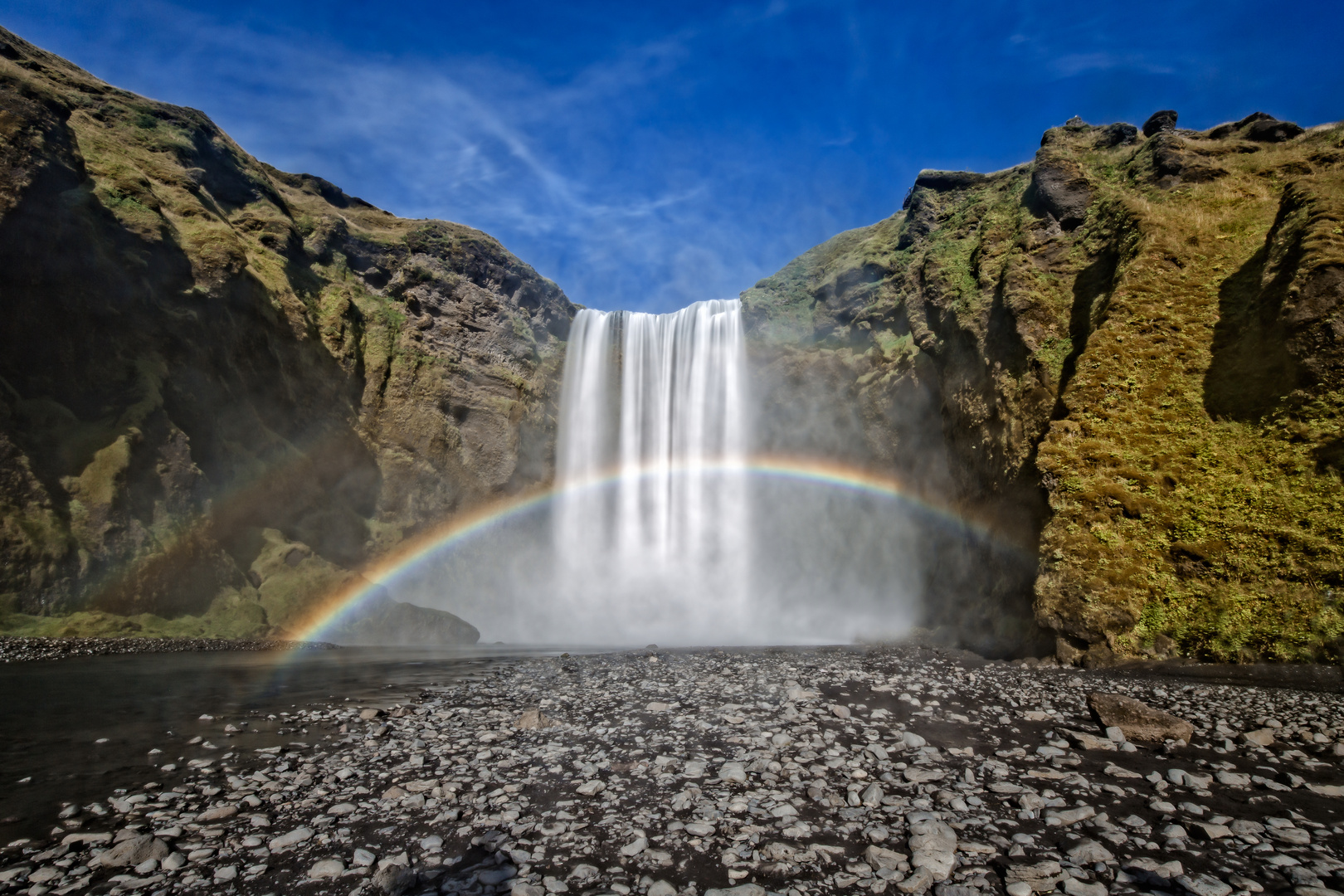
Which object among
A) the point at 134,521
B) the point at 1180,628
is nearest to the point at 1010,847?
the point at 1180,628

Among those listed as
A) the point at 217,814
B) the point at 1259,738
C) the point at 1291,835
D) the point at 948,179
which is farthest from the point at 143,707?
the point at 948,179

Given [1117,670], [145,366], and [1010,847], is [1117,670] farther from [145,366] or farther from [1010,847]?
[145,366]

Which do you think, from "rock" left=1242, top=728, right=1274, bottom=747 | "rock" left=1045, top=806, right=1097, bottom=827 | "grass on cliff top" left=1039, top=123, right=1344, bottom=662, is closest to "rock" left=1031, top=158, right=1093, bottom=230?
"grass on cliff top" left=1039, top=123, right=1344, bottom=662

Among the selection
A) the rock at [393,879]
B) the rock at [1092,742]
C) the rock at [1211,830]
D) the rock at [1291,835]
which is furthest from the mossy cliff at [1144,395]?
the rock at [393,879]

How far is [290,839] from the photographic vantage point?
437cm

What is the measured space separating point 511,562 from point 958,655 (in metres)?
27.1

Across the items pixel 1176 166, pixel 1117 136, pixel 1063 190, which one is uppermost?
pixel 1117 136

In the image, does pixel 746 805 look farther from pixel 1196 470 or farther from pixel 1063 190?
pixel 1063 190

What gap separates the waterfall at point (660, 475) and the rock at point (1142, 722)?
2859 cm

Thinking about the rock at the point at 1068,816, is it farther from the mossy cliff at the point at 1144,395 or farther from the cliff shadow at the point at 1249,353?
the cliff shadow at the point at 1249,353

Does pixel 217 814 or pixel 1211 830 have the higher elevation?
pixel 1211 830

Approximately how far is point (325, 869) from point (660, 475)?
34.6m

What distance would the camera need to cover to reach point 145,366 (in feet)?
74.4

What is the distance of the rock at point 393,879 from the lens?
3738mm
